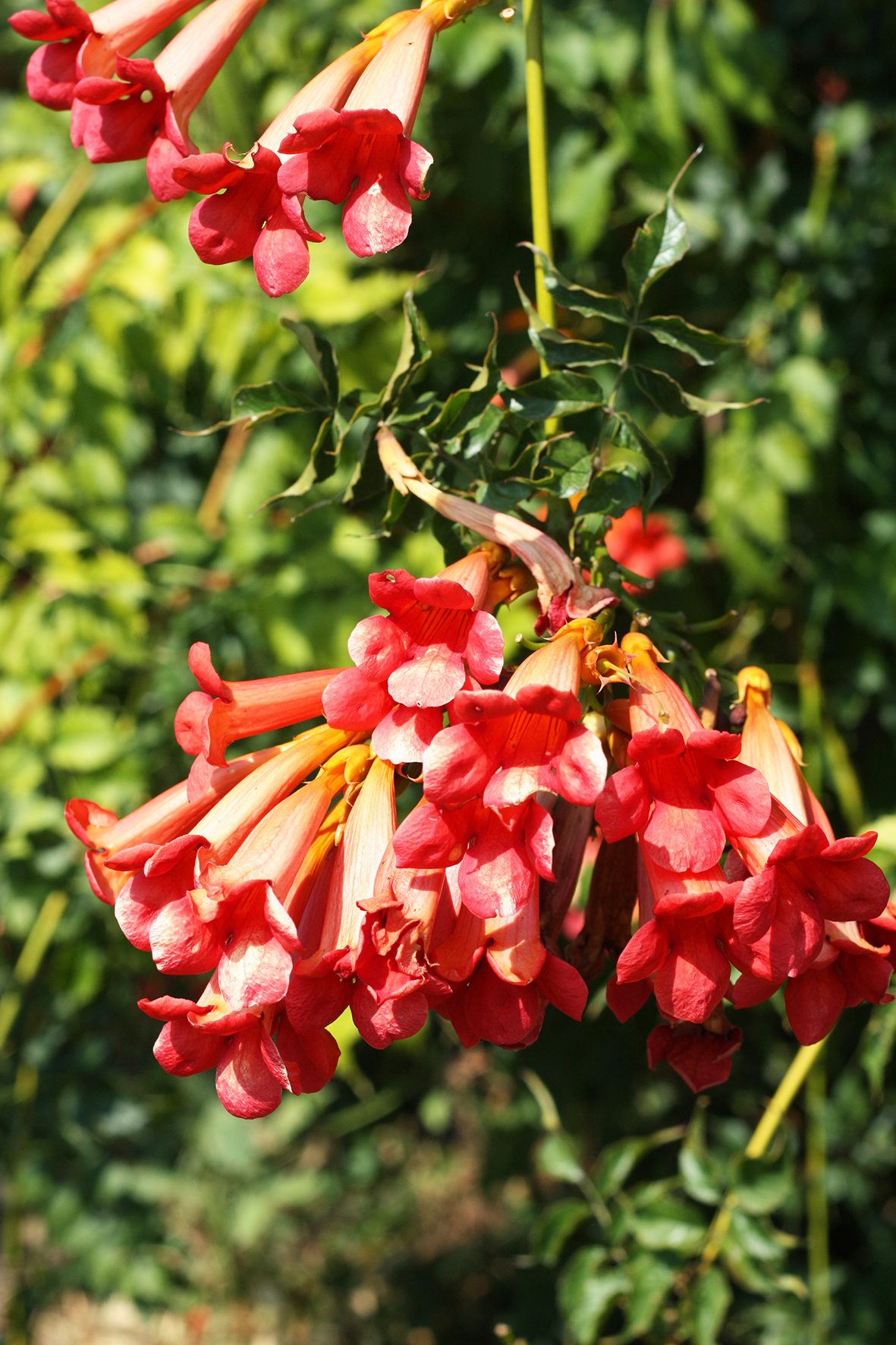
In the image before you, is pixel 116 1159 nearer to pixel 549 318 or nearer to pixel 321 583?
pixel 321 583

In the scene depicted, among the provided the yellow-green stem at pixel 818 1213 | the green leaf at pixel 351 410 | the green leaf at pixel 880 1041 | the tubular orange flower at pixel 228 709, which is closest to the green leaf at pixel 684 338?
the green leaf at pixel 351 410

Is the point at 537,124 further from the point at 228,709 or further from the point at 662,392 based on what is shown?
the point at 228,709

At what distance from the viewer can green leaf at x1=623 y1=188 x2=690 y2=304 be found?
36.1 inches

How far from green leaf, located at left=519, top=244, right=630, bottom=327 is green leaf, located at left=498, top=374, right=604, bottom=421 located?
0.06m

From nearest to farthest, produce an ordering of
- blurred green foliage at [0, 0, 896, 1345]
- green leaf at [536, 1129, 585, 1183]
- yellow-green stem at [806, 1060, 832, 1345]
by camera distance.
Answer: green leaf at [536, 1129, 585, 1183] → yellow-green stem at [806, 1060, 832, 1345] → blurred green foliage at [0, 0, 896, 1345]

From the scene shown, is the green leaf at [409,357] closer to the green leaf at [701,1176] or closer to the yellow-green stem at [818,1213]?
the green leaf at [701,1176]

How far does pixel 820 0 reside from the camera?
2.22m

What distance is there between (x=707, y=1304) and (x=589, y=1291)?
16 cm

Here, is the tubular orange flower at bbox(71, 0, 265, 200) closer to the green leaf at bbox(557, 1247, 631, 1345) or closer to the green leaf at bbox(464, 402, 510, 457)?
the green leaf at bbox(464, 402, 510, 457)

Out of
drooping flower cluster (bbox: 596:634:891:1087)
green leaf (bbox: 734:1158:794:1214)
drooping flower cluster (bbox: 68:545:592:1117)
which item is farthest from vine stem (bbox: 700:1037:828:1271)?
drooping flower cluster (bbox: 68:545:592:1117)

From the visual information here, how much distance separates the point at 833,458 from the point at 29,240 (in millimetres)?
1965

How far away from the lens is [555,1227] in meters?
1.45

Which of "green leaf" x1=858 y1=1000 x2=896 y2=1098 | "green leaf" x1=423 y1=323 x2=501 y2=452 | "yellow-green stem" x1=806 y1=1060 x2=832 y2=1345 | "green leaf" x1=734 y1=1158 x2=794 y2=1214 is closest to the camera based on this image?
"green leaf" x1=423 y1=323 x2=501 y2=452

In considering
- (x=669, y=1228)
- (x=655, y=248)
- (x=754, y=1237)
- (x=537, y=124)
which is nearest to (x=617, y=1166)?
(x=669, y=1228)
